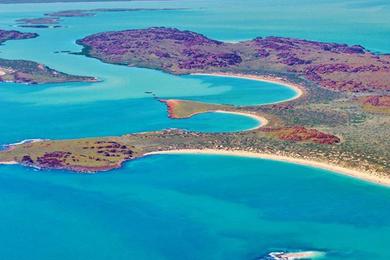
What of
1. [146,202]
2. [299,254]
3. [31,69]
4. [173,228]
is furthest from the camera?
[31,69]

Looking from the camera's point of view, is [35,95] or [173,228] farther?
[35,95]

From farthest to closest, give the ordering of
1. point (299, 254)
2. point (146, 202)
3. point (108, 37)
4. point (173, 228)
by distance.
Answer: point (108, 37), point (146, 202), point (173, 228), point (299, 254)

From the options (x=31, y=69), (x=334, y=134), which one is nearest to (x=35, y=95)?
(x=31, y=69)

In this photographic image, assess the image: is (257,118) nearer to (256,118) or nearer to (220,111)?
(256,118)

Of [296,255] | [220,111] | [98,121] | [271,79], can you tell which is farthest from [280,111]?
[296,255]

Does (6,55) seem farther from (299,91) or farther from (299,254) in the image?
(299,254)
